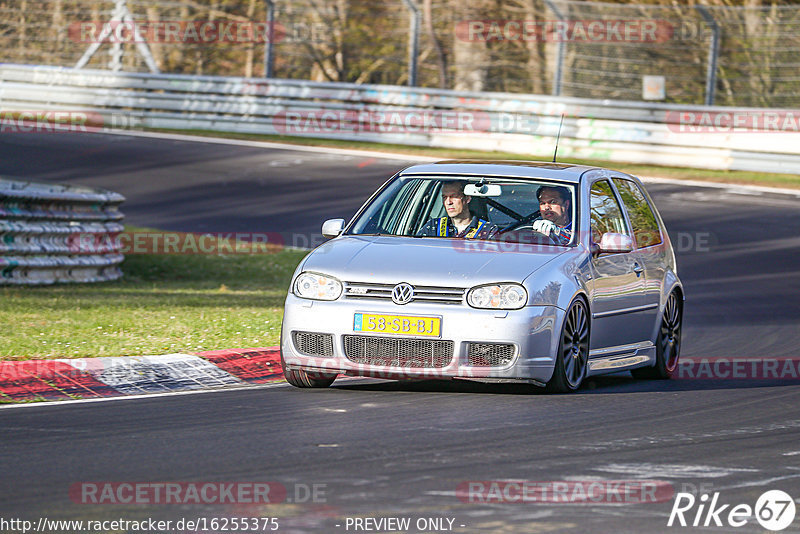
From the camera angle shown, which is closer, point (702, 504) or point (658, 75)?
point (702, 504)

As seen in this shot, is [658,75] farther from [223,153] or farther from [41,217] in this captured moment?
[41,217]

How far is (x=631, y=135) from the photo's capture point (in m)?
25.7

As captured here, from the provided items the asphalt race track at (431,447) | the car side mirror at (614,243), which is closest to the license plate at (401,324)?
the asphalt race track at (431,447)

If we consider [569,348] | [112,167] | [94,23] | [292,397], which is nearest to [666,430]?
[569,348]

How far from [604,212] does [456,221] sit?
1.10 meters

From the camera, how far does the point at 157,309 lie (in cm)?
1262

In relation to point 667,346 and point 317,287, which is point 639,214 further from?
point 317,287

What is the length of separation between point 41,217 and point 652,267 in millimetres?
7681

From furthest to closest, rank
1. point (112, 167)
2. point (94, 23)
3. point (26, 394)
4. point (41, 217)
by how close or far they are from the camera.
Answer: point (94, 23)
point (112, 167)
point (41, 217)
point (26, 394)

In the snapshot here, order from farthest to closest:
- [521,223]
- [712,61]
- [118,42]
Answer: [118,42], [712,61], [521,223]

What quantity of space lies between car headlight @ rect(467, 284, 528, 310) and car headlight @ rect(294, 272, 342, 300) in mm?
818

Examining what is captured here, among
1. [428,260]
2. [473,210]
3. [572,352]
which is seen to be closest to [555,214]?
[473,210]

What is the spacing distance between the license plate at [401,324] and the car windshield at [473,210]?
1.08 meters

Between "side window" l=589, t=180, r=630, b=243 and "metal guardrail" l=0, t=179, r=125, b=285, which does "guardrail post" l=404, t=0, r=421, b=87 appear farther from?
"side window" l=589, t=180, r=630, b=243
